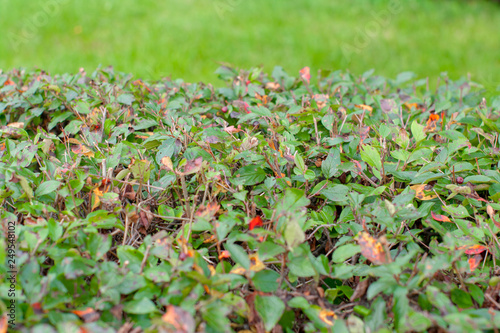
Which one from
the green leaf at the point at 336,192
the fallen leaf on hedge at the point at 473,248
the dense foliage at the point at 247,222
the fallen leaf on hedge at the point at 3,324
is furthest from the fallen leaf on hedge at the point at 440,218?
the fallen leaf on hedge at the point at 3,324

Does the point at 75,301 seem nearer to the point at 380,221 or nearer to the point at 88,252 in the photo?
the point at 88,252

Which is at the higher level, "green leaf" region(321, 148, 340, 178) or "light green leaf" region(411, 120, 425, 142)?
"green leaf" region(321, 148, 340, 178)

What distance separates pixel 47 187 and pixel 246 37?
4.92m

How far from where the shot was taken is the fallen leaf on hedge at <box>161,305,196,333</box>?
Result: 859 millimetres

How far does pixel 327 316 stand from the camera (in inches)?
40.7

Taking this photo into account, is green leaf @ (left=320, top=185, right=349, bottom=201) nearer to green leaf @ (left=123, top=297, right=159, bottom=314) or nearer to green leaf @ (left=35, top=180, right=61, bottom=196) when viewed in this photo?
green leaf @ (left=123, top=297, right=159, bottom=314)

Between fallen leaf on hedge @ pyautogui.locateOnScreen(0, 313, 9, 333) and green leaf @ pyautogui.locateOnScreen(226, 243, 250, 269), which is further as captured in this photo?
green leaf @ pyautogui.locateOnScreen(226, 243, 250, 269)

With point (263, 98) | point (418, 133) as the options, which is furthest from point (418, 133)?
point (263, 98)

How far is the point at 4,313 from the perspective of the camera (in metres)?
0.90

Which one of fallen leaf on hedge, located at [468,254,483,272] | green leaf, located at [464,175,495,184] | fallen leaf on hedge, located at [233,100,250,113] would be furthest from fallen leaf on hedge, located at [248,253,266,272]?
fallen leaf on hedge, located at [233,100,250,113]

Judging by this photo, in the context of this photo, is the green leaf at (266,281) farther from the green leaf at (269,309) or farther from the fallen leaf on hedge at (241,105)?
the fallen leaf on hedge at (241,105)

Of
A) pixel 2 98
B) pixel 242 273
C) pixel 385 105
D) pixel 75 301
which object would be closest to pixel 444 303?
pixel 242 273

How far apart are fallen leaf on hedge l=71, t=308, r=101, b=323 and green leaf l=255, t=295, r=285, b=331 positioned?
34 centimetres

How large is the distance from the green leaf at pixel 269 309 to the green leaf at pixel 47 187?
0.65m
